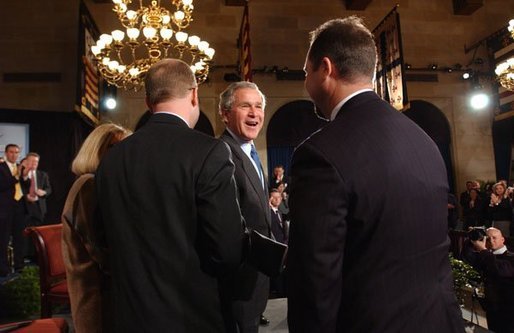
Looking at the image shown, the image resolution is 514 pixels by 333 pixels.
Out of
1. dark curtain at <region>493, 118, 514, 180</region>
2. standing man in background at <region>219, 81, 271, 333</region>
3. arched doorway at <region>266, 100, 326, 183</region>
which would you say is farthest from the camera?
dark curtain at <region>493, 118, 514, 180</region>

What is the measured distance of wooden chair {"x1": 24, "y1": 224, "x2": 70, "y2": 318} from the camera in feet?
10.5

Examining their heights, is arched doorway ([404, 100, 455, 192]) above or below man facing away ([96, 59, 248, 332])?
above

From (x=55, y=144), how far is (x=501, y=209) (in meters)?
8.96

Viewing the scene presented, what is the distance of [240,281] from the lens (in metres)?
1.61

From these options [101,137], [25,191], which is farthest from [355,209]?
[25,191]

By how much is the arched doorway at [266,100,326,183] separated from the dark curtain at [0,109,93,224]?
4.37 m

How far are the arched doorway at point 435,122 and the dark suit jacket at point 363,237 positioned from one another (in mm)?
10408

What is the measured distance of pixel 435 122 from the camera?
1081cm

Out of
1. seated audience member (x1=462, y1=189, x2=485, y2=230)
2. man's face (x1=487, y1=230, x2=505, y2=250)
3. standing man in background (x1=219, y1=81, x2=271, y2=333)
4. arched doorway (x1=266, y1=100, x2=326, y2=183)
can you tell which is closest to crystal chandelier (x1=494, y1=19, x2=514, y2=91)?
seated audience member (x1=462, y1=189, x2=485, y2=230)

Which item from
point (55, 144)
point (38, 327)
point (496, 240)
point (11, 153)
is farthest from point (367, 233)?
point (55, 144)

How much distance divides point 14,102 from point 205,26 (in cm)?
472

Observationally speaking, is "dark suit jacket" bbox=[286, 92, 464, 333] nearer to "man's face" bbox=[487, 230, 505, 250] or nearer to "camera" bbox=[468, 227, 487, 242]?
"camera" bbox=[468, 227, 487, 242]

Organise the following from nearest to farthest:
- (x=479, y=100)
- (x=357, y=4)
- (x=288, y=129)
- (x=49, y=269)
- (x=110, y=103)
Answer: (x=49, y=269) < (x=110, y=103) < (x=288, y=129) < (x=479, y=100) < (x=357, y=4)

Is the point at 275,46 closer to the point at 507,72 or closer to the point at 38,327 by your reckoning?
the point at 507,72
